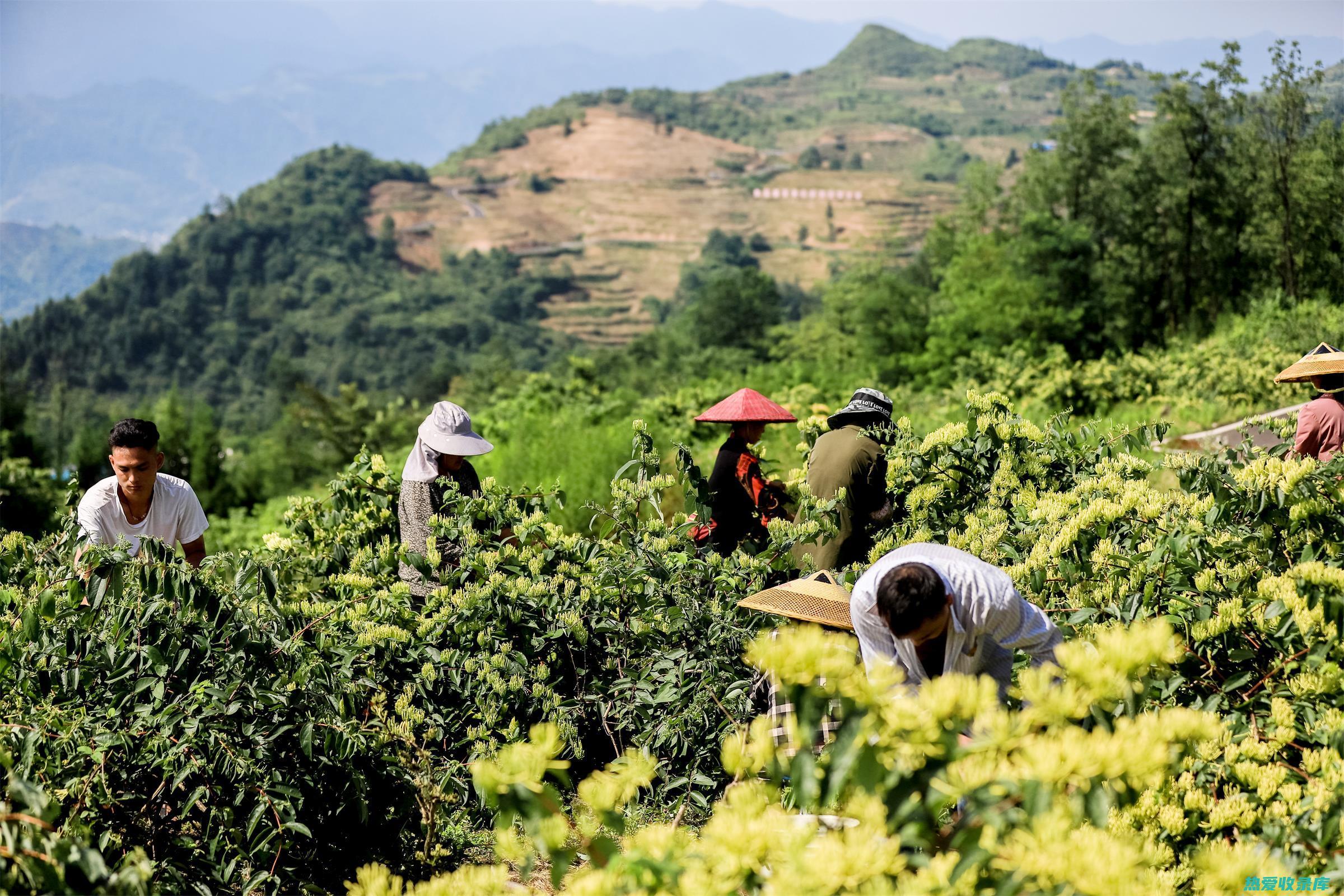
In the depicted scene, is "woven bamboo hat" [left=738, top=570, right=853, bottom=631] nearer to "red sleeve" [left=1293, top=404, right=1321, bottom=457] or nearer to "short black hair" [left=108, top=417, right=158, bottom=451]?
"short black hair" [left=108, top=417, right=158, bottom=451]

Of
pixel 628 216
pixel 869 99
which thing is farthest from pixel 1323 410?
pixel 869 99

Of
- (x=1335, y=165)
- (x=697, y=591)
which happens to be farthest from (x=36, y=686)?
(x=1335, y=165)

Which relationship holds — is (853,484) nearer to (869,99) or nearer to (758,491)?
(758,491)

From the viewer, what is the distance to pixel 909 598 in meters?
2.15

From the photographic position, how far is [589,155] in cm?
12581

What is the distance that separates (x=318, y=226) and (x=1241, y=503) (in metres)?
108

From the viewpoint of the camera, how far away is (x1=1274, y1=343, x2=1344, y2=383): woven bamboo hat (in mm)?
4418

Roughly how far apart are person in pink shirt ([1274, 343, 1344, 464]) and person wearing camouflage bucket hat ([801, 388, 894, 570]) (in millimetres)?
1684

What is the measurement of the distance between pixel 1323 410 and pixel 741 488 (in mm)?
2413

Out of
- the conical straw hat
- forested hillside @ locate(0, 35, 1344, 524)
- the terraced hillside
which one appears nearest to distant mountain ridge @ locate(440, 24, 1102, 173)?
the terraced hillside

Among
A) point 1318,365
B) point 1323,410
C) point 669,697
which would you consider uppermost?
point 1318,365

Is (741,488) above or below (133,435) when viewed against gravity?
below

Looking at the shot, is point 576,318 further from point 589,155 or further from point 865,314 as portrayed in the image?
point 865,314

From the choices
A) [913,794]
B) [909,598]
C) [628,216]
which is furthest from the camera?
[628,216]
